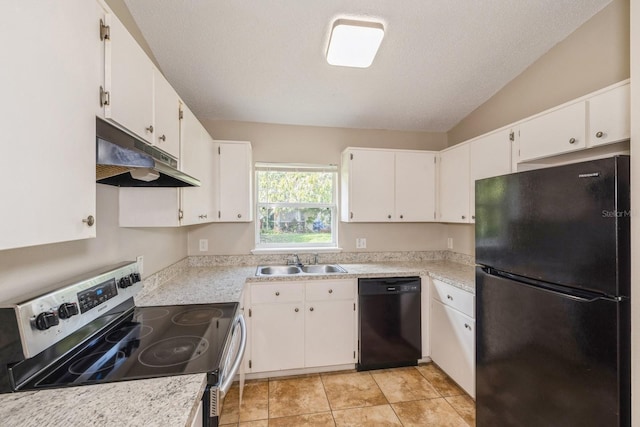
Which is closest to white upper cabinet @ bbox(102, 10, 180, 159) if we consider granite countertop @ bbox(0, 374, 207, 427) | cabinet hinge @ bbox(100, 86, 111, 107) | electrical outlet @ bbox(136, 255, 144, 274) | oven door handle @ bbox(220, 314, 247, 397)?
cabinet hinge @ bbox(100, 86, 111, 107)

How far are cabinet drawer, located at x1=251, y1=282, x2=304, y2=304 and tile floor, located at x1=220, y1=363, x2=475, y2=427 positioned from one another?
0.70 meters

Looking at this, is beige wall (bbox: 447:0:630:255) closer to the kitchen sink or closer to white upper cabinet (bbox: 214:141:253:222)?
the kitchen sink

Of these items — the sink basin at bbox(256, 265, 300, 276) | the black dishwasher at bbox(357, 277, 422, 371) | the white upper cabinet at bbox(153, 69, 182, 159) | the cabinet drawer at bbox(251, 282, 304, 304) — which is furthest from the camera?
the sink basin at bbox(256, 265, 300, 276)

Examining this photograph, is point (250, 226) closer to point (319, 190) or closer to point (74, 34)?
point (319, 190)

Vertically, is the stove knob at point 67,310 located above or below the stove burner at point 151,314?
above

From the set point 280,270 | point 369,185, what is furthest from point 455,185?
point 280,270

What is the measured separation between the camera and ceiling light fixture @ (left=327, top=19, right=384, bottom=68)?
1.73 meters

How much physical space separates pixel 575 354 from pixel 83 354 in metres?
2.07

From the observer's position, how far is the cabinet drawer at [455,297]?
2086 millimetres

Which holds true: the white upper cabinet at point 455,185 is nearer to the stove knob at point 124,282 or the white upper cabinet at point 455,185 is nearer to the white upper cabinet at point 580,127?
the white upper cabinet at point 580,127

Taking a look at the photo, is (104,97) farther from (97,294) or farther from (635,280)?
(635,280)

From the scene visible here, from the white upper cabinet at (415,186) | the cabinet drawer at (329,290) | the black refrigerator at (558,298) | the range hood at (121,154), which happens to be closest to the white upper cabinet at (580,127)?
the black refrigerator at (558,298)

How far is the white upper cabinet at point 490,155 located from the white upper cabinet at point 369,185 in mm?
743

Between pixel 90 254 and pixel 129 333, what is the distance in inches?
17.3
